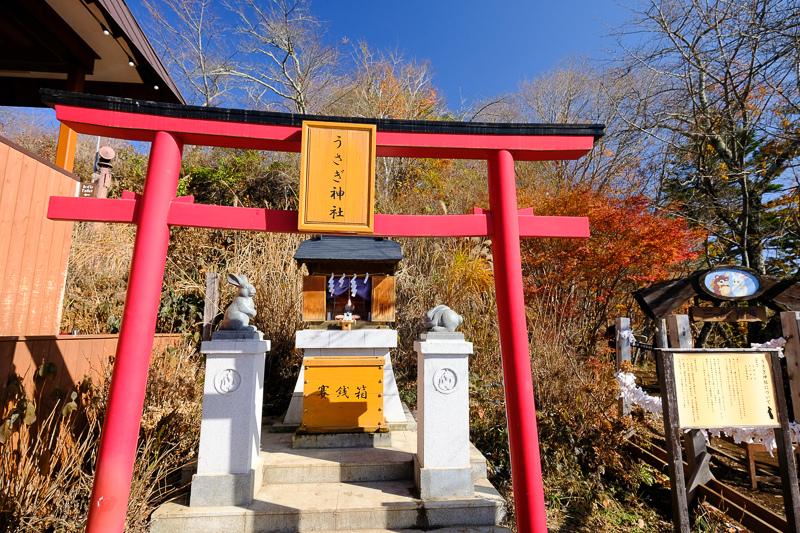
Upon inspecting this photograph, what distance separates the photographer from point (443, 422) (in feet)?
12.6

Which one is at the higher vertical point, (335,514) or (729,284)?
(729,284)

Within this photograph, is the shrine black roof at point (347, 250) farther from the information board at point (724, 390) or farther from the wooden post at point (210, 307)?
the information board at point (724, 390)

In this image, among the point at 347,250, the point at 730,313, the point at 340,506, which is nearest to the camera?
the point at 340,506

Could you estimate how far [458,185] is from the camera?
1563 cm

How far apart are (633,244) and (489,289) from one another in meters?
3.30

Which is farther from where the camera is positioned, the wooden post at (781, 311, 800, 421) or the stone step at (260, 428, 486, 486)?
the wooden post at (781, 311, 800, 421)

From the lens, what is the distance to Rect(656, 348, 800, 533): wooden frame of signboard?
3293 mm

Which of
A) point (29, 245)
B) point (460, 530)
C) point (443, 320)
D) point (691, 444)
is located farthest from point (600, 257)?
point (29, 245)

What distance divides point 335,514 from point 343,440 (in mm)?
1368

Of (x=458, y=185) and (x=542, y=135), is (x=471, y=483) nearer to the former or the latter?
(x=542, y=135)

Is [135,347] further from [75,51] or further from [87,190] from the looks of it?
[75,51]

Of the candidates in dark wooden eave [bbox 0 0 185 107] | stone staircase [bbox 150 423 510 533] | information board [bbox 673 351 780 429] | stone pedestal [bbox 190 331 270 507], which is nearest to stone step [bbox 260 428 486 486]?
stone staircase [bbox 150 423 510 533]

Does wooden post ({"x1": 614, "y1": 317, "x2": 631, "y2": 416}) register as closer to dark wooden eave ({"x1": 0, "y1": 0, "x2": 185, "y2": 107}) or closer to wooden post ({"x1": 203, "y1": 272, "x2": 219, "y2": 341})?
wooden post ({"x1": 203, "y1": 272, "x2": 219, "y2": 341})

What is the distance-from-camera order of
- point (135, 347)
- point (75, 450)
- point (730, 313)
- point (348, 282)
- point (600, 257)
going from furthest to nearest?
point (600, 257), point (348, 282), point (730, 313), point (75, 450), point (135, 347)
